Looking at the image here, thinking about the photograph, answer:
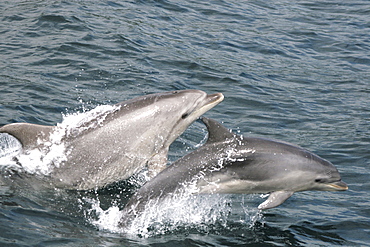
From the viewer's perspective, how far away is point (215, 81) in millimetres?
14180

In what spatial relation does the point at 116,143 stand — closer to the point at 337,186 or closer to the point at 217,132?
the point at 217,132

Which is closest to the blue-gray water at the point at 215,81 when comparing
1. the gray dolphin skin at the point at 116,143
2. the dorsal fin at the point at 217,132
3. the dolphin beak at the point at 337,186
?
the gray dolphin skin at the point at 116,143

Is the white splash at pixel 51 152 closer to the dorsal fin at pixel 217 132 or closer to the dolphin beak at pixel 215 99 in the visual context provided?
the dolphin beak at pixel 215 99

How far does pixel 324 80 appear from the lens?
48.4 ft

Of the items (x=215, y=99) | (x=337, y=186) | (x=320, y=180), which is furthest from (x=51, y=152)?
(x=337, y=186)

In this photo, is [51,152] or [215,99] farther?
[215,99]

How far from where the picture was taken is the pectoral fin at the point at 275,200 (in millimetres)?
7980

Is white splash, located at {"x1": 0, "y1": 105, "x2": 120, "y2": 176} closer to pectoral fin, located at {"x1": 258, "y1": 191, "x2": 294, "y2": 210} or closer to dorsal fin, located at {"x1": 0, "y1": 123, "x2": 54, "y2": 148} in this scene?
dorsal fin, located at {"x1": 0, "y1": 123, "x2": 54, "y2": 148}

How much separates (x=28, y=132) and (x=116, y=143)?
3.97 ft

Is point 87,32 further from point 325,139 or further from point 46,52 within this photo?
point 325,139

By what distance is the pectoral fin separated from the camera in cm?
798

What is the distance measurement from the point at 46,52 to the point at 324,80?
6887mm

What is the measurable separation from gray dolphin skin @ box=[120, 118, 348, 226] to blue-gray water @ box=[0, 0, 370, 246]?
0.50m

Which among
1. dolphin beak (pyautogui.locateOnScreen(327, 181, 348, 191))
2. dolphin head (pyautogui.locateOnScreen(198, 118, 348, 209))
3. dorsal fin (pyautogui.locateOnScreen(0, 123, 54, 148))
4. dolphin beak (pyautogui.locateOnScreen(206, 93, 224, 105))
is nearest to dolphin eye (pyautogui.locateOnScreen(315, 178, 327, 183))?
dolphin head (pyautogui.locateOnScreen(198, 118, 348, 209))
